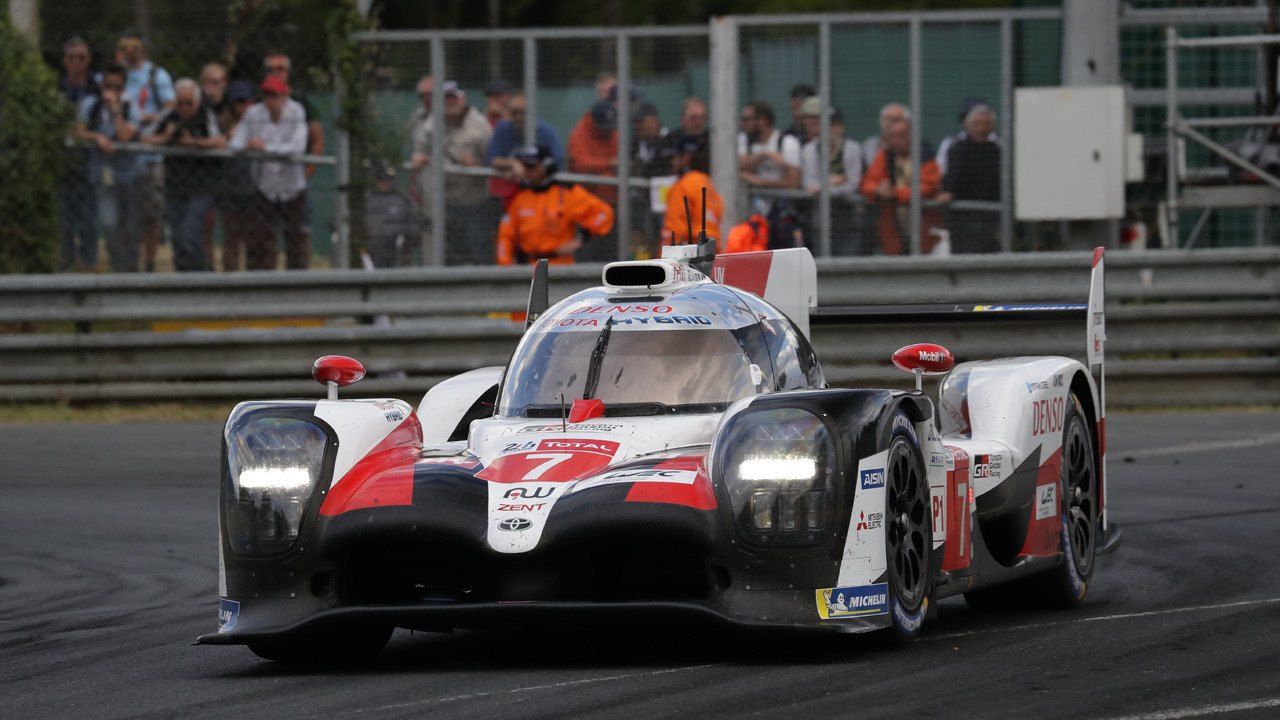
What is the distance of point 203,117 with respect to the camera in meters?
16.9

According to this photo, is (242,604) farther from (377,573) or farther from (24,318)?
(24,318)

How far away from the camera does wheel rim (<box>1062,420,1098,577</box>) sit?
27.0ft

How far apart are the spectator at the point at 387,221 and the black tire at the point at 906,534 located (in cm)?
1050

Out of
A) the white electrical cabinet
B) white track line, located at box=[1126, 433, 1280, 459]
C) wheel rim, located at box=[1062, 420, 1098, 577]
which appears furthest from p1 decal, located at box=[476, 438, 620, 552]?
the white electrical cabinet

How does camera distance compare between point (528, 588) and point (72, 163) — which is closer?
point (528, 588)

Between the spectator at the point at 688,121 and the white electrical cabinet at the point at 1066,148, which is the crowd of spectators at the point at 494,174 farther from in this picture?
the white electrical cabinet at the point at 1066,148

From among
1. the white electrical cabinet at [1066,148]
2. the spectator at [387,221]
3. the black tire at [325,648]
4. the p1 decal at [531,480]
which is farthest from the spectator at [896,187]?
the black tire at [325,648]

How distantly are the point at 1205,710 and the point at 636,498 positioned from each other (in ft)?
5.62

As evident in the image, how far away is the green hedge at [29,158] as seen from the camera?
17.2 metres

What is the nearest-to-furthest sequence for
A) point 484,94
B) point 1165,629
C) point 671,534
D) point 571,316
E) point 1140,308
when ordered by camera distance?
point 671,534 < point 1165,629 < point 571,316 < point 1140,308 < point 484,94

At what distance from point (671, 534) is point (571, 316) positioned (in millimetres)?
1777

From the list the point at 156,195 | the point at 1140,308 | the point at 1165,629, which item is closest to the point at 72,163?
the point at 156,195

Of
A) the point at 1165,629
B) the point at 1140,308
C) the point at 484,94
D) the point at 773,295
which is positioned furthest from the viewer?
the point at 484,94

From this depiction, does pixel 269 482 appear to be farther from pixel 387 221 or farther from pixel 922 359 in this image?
pixel 387 221
